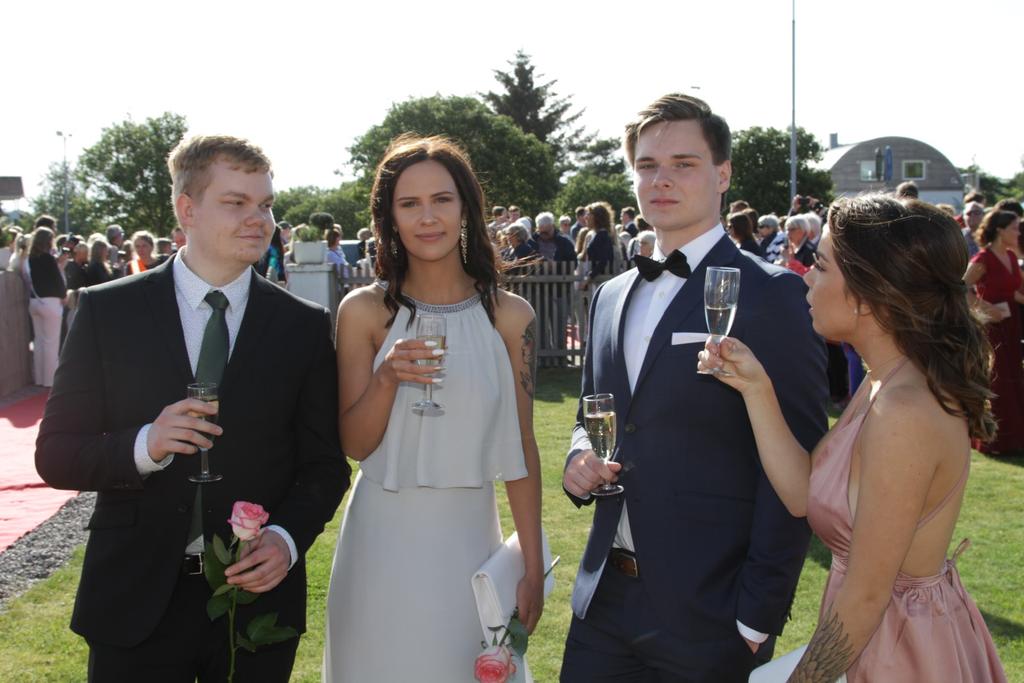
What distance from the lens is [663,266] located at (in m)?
3.17

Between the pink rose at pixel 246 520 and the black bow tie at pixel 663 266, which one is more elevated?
the black bow tie at pixel 663 266

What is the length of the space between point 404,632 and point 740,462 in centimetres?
141

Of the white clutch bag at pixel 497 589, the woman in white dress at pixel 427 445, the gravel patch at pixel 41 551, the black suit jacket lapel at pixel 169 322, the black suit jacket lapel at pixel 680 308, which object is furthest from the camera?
the gravel patch at pixel 41 551

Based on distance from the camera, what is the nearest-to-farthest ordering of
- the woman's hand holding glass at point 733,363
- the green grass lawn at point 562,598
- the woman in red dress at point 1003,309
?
the woman's hand holding glass at point 733,363 < the green grass lawn at point 562,598 < the woman in red dress at point 1003,309

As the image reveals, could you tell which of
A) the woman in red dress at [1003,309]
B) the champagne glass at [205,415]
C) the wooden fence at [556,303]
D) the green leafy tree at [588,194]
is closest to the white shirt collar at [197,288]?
the champagne glass at [205,415]

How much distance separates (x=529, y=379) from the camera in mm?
3744

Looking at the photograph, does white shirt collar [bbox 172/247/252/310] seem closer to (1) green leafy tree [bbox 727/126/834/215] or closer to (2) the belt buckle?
(2) the belt buckle

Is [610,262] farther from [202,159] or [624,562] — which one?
[202,159]

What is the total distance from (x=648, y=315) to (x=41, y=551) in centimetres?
603

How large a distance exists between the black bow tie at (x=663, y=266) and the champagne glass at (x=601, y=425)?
499mm

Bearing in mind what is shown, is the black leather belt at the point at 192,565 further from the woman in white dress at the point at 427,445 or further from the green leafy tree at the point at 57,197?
the green leafy tree at the point at 57,197

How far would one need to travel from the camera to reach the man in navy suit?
2.83 meters

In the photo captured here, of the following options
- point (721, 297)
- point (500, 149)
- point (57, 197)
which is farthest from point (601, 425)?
point (57, 197)

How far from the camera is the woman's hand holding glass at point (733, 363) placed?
2570 mm
